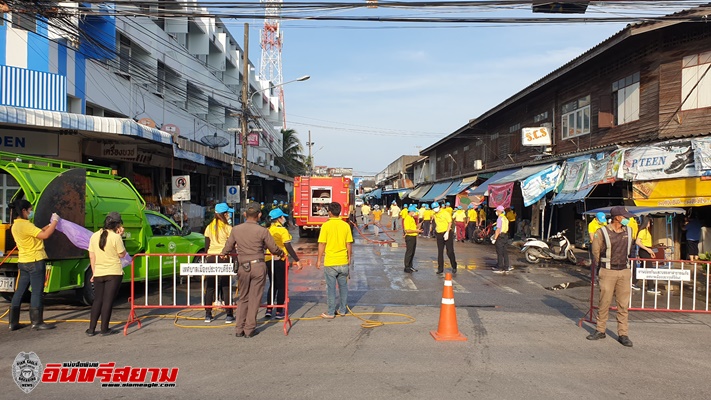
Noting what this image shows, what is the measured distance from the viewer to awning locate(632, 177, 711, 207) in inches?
515

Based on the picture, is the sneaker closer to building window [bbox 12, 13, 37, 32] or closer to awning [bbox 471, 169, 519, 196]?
building window [bbox 12, 13, 37, 32]

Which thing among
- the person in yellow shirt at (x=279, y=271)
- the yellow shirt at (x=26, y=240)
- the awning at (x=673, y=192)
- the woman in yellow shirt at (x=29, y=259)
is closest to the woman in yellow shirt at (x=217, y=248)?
the person in yellow shirt at (x=279, y=271)

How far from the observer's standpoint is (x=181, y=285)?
1142cm

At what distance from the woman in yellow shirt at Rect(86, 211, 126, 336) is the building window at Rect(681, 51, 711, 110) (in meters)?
14.4

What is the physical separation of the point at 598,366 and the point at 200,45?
31.1 metres

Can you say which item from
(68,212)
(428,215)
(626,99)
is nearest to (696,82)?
(626,99)

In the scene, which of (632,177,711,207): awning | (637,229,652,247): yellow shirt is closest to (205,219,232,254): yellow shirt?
(637,229,652,247): yellow shirt

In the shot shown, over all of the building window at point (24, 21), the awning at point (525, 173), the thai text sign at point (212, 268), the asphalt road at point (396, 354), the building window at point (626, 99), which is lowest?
the asphalt road at point (396, 354)

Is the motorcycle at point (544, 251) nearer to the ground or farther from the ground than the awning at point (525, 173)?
nearer to the ground

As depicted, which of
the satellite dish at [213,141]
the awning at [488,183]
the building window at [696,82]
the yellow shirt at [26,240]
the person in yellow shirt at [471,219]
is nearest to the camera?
the yellow shirt at [26,240]

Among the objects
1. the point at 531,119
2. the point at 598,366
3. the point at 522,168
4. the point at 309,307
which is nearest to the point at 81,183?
the point at 309,307

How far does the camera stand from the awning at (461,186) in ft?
96.2

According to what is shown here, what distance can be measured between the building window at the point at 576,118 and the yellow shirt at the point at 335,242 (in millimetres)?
14270

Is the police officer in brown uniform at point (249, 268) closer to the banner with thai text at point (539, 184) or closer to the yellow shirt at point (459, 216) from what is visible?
the banner with thai text at point (539, 184)
